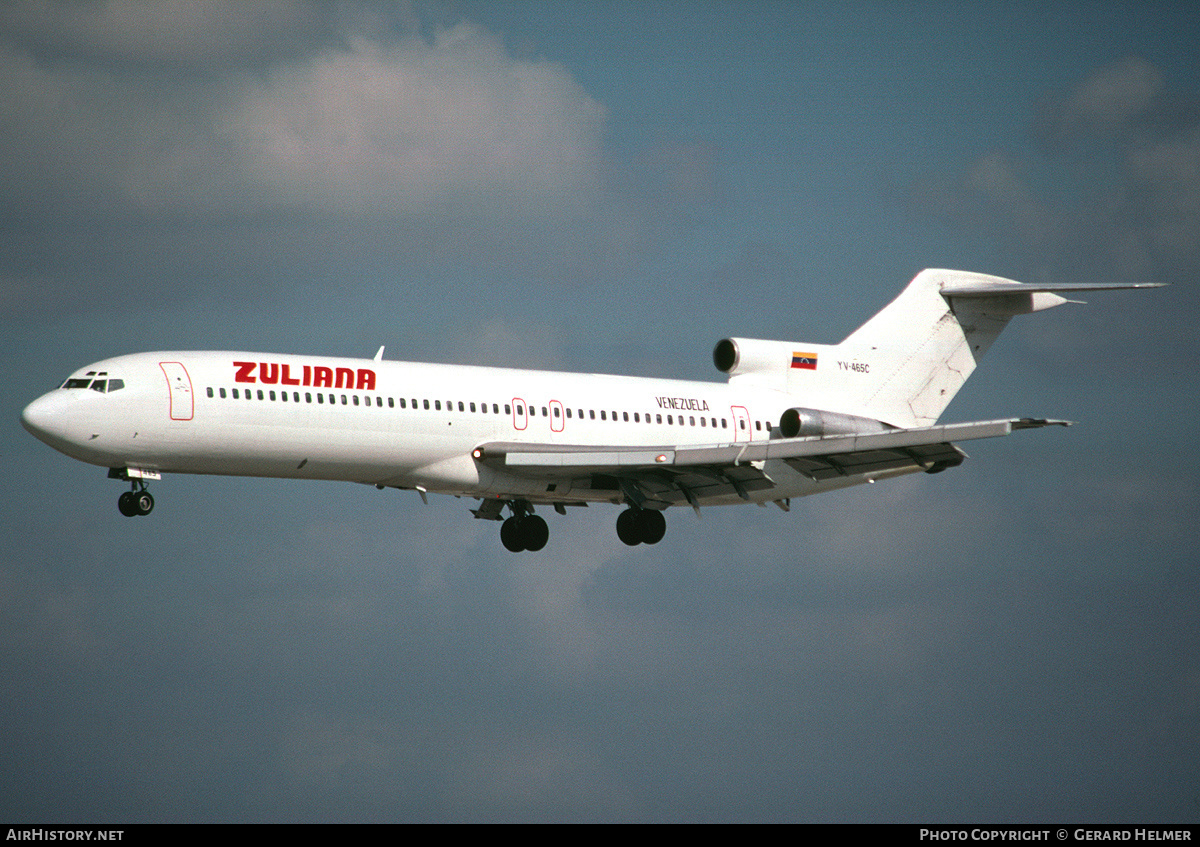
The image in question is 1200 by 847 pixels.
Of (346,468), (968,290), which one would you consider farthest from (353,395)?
(968,290)

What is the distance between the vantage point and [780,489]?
154 ft

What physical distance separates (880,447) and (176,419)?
17731mm

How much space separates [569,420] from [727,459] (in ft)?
14.1

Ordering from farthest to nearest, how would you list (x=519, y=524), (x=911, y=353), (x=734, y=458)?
(x=911, y=353) < (x=519, y=524) < (x=734, y=458)

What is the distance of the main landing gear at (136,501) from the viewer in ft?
124

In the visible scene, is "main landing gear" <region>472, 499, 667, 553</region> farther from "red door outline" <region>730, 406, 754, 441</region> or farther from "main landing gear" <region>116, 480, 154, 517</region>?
"main landing gear" <region>116, 480, 154, 517</region>

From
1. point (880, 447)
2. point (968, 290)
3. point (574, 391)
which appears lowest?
point (880, 447)

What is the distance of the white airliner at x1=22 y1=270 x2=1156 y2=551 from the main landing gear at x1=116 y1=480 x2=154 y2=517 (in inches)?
1.4

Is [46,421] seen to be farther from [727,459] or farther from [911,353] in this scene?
[911,353]

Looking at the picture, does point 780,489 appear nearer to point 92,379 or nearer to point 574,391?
point 574,391

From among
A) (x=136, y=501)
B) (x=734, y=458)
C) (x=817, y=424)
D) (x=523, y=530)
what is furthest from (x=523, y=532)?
(x=136, y=501)

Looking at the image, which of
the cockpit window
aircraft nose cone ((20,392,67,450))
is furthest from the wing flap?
aircraft nose cone ((20,392,67,450))

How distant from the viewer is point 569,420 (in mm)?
43375

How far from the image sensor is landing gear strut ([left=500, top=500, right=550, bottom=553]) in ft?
155
